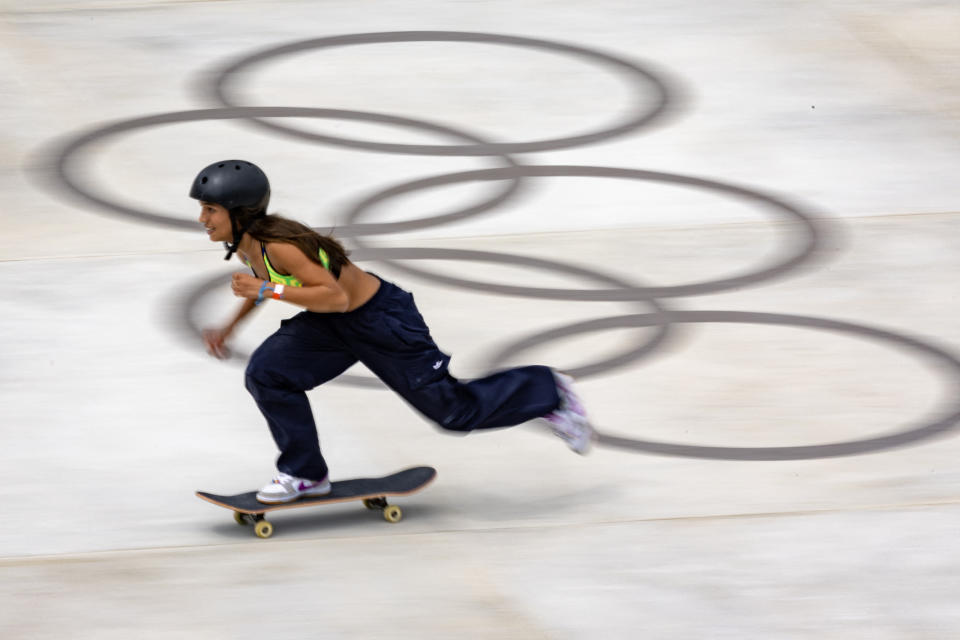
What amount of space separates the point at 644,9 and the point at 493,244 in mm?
5745

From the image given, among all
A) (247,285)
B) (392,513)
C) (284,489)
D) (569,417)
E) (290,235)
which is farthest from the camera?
(569,417)

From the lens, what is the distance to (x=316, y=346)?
671cm

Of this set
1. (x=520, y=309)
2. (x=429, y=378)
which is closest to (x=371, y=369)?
(x=429, y=378)

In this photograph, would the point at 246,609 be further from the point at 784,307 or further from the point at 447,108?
the point at 447,108

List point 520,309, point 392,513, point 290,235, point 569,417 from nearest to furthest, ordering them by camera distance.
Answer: point 290,235, point 392,513, point 569,417, point 520,309

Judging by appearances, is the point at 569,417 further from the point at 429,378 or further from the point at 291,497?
the point at 291,497

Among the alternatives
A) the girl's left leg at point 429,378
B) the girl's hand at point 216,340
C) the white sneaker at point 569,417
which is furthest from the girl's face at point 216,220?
the white sneaker at point 569,417

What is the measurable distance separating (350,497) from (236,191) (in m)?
1.40

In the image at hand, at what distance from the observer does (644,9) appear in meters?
15.2

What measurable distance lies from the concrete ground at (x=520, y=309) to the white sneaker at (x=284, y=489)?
171mm

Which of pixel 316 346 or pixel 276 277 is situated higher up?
pixel 276 277

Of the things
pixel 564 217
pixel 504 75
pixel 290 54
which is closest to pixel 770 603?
Result: pixel 564 217

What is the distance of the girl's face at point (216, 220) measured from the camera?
6.41 meters

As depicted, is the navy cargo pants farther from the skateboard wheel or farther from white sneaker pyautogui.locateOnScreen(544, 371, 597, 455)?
the skateboard wheel
